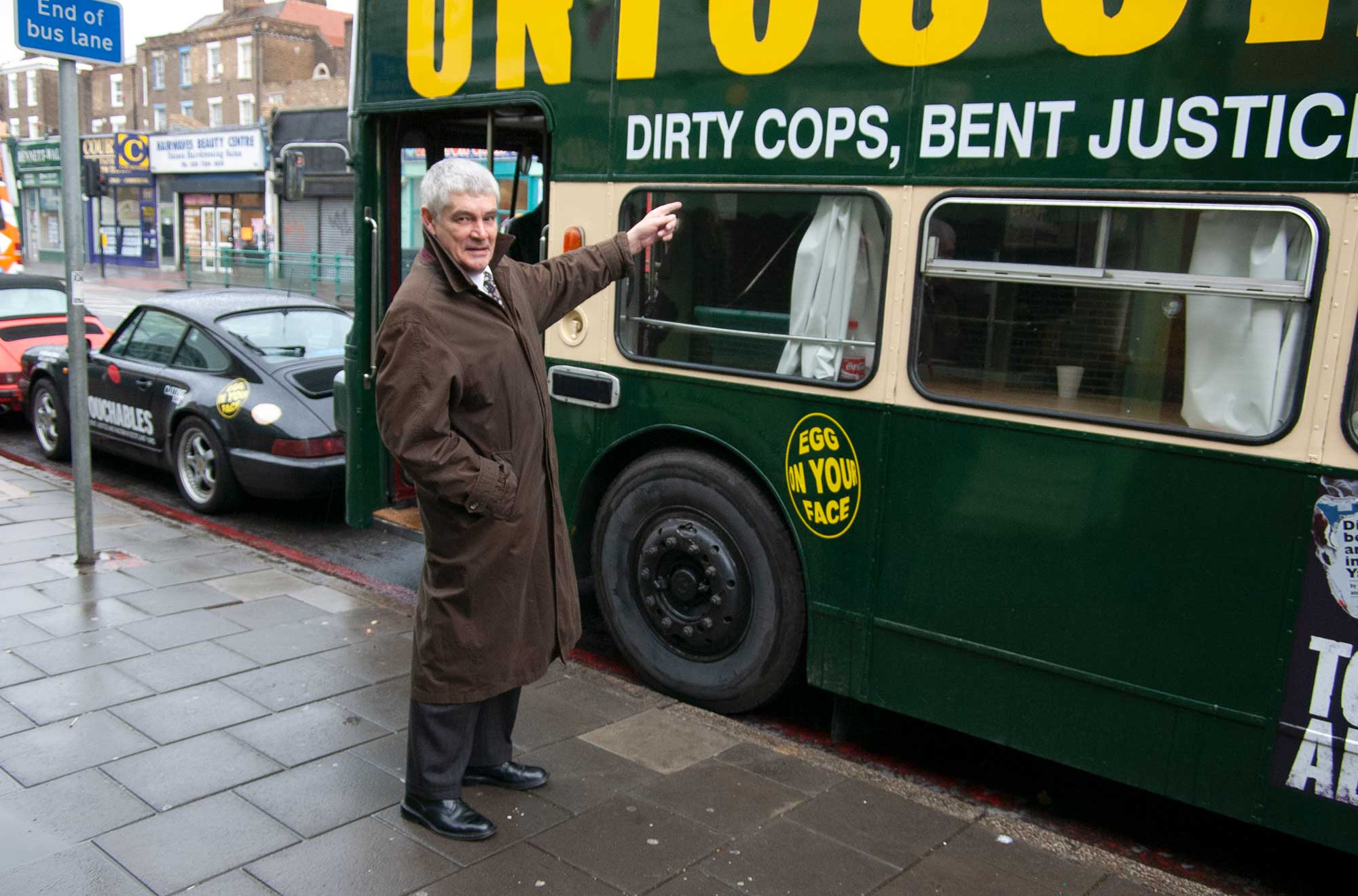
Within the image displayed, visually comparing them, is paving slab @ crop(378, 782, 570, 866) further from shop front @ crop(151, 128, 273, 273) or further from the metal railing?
shop front @ crop(151, 128, 273, 273)

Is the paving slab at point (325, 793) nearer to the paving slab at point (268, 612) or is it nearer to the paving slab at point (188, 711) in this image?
the paving slab at point (188, 711)

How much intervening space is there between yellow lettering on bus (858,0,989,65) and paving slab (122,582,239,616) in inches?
161

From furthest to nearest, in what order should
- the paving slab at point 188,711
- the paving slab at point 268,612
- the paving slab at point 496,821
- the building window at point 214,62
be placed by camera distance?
1. the building window at point 214,62
2. the paving slab at point 268,612
3. the paving slab at point 188,711
4. the paving slab at point 496,821

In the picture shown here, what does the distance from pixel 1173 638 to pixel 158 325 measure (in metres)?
7.56

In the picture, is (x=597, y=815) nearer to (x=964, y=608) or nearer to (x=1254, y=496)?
(x=964, y=608)

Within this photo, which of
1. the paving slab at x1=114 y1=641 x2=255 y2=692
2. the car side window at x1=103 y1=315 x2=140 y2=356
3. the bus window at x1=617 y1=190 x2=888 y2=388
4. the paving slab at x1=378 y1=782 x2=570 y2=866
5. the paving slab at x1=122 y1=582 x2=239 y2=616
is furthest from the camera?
the car side window at x1=103 y1=315 x2=140 y2=356

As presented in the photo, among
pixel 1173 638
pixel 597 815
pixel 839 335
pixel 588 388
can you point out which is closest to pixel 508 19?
pixel 588 388

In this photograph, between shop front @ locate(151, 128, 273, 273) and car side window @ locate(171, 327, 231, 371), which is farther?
shop front @ locate(151, 128, 273, 273)

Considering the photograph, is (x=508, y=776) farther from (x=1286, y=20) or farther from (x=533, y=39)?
(x=1286, y=20)

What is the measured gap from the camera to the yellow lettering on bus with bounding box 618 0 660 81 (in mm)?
4234

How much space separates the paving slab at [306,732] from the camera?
3.92 m

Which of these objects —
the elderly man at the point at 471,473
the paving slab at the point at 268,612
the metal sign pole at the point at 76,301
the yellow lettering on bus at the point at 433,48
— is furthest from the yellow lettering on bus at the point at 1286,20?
the metal sign pole at the point at 76,301

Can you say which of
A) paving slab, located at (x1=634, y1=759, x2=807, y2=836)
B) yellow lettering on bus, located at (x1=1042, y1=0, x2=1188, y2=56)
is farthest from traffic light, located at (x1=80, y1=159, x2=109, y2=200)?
yellow lettering on bus, located at (x1=1042, y1=0, x2=1188, y2=56)

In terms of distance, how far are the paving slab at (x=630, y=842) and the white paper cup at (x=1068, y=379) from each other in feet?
5.69
